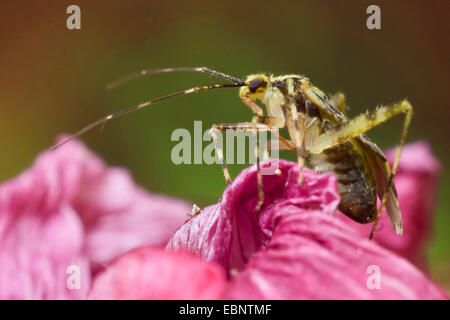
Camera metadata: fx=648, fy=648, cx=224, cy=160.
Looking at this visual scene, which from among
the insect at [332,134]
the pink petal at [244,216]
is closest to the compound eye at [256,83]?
the insect at [332,134]

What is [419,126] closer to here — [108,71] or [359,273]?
[108,71]

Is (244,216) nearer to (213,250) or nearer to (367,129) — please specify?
(213,250)

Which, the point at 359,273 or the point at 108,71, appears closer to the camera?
the point at 359,273

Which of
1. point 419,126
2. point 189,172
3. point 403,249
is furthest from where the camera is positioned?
point 419,126

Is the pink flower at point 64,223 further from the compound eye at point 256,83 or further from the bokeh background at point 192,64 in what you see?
the bokeh background at point 192,64

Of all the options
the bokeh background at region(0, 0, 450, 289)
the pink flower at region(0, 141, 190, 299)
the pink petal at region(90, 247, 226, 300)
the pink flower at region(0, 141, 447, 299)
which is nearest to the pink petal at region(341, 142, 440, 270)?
the pink flower at region(0, 141, 447, 299)

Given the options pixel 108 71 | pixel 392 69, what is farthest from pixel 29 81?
pixel 392 69

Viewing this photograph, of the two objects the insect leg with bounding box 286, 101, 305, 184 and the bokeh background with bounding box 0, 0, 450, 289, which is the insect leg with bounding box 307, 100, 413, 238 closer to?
the insect leg with bounding box 286, 101, 305, 184
